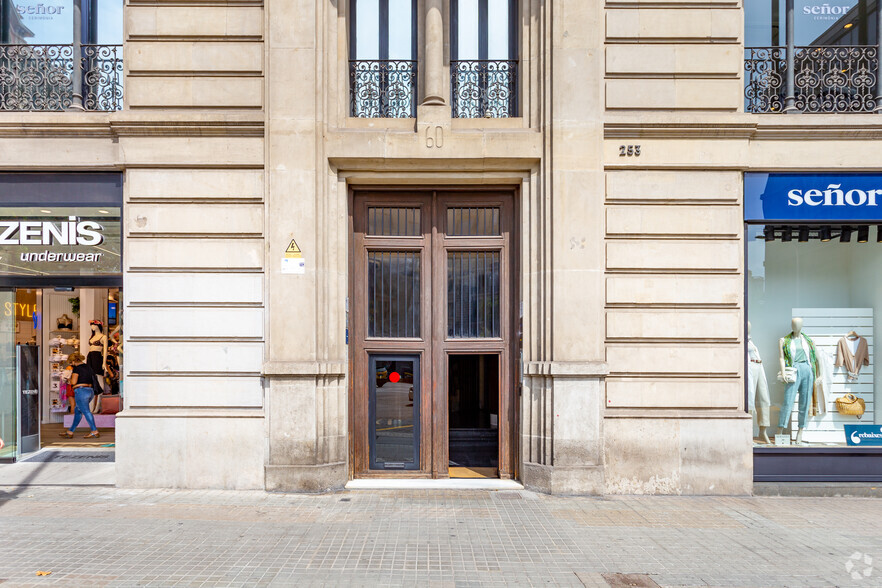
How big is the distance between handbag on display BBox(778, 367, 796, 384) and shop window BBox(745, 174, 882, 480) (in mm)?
16

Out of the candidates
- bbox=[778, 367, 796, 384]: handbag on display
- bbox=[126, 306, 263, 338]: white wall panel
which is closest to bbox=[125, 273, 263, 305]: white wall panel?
bbox=[126, 306, 263, 338]: white wall panel

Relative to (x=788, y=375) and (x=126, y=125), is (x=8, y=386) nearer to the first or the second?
(x=126, y=125)

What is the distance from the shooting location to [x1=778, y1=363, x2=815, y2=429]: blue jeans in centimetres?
842

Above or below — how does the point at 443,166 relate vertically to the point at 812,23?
below

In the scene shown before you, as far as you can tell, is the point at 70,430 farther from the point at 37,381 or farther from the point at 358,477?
the point at 358,477

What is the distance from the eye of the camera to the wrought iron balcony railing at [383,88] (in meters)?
8.42

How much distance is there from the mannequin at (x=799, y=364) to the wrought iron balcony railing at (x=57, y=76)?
1145cm

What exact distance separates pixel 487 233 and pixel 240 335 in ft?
13.7

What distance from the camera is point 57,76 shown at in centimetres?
842

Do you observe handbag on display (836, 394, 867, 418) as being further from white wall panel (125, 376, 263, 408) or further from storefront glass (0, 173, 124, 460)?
storefront glass (0, 173, 124, 460)

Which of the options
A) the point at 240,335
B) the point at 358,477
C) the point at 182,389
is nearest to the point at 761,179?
the point at 358,477

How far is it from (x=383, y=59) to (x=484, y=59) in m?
1.63

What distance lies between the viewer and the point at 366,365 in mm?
8445

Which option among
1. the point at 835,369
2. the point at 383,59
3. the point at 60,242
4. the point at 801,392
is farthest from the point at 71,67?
the point at 835,369
